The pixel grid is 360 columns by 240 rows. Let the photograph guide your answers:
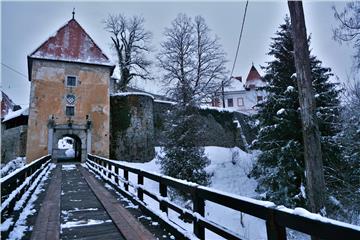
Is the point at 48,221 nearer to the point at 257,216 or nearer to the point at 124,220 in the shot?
the point at 124,220

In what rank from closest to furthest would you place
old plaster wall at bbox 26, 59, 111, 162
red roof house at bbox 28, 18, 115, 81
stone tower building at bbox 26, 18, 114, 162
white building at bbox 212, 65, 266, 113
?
old plaster wall at bbox 26, 59, 111, 162
stone tower building at bbox 26, 18, 114, 162
red roof house at bbox 28, 18, 115, 81
white building at bbox 212, 65, 266, 113

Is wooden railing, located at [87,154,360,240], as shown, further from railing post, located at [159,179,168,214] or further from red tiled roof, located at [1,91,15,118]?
red tiled roof, located at [1,91,15,118]

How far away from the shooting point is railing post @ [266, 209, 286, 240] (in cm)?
193

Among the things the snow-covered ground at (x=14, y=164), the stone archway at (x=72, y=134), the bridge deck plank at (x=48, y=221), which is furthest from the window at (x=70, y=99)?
the bridge deck plank at (x=48, y=221)

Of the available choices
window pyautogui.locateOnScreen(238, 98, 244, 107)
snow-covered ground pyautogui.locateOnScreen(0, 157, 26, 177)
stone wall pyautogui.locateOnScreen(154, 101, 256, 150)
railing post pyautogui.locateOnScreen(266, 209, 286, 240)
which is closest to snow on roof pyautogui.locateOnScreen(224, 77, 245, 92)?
window pyautogui.locateOnScreen(238, 98, 244, 107)

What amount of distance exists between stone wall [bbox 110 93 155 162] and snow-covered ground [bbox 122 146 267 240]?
145 centimetres

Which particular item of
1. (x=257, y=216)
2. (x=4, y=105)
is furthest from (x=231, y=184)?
(x=4, y=105)

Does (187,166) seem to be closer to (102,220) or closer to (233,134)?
(102,220)

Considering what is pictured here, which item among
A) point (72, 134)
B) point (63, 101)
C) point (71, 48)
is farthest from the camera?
point (71, 48)

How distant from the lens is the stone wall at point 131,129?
845 inches

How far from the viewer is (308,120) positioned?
514cm

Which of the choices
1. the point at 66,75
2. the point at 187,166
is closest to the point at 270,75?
the point at 187,166

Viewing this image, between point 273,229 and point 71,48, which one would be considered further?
point 71,48

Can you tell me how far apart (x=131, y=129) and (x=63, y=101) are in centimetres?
560
